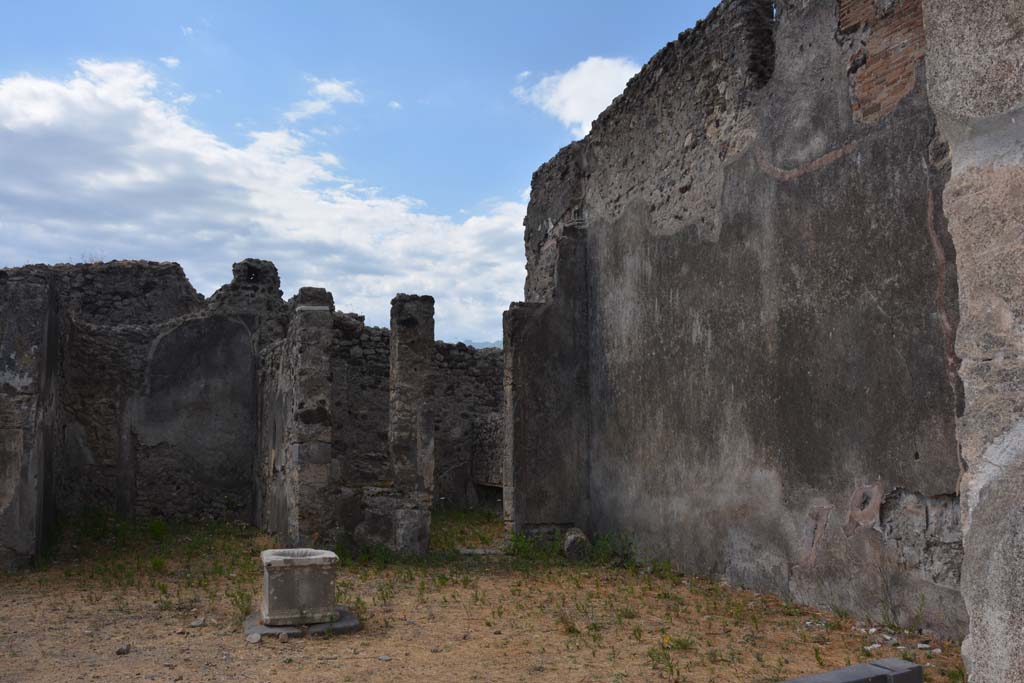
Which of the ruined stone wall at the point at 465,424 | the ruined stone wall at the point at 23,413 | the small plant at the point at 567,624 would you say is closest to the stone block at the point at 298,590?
the small plant at the point at 567,624

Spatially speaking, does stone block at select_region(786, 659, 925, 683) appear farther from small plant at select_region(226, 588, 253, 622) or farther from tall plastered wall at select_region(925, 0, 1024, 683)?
small plant at select_region(226, 588, 253, 622)

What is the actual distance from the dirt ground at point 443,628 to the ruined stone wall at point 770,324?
460 millimetres

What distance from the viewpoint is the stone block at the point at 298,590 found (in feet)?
17.1

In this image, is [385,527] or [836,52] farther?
[385,527]

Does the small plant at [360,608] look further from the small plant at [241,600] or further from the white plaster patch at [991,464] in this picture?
the white plaster patch at [991,464]

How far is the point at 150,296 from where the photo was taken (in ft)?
50.2

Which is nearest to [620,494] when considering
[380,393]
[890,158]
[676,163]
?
[676,163]

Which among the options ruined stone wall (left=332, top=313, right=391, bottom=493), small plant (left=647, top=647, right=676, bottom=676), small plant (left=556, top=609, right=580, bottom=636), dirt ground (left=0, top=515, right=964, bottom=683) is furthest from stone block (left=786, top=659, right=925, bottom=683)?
ruined stone wall (left=332, top=313, right=391, bottom=493)

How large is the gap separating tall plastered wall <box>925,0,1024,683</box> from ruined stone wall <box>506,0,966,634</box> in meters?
3.32

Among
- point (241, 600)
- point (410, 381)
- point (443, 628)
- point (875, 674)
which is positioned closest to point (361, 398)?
point (410, 381)

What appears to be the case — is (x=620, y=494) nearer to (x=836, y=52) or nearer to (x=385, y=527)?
(x=385, y=527)

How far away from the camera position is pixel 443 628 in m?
5.29

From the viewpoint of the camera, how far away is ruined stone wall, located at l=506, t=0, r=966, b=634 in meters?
4.70

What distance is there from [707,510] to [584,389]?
2484 mm
